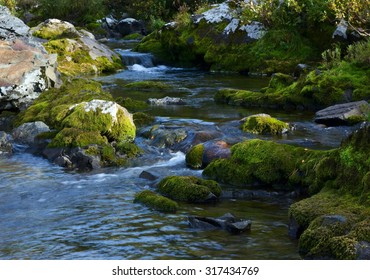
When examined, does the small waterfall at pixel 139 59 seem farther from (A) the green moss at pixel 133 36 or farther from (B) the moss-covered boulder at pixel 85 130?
(B) the moss-covered boulder at pixel 85 130

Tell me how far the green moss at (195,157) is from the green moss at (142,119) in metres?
4.68

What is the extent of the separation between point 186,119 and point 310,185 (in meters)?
8.87

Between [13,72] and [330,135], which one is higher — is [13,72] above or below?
above

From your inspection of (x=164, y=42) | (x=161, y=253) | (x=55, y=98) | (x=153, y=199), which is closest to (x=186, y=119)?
(x=55, y=98)

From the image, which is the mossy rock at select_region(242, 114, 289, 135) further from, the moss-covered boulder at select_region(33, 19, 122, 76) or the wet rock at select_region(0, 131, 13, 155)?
the moss-covered boulder at select_region(33, 19, 122, 76)

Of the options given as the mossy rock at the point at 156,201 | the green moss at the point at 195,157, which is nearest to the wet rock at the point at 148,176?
the green moss at the point at 195,157

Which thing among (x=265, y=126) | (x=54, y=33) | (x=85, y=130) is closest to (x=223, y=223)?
(x=85, y=130)

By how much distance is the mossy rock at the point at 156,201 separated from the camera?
11453 millimetres

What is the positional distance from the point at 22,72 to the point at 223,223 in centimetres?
1422

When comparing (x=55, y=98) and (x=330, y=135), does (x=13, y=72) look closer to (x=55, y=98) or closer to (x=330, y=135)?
(x=55, y=98)

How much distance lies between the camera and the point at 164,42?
37.1 metres

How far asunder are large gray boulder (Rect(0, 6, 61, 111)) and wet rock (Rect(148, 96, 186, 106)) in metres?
3.87

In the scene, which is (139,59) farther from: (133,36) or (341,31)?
(133,36)

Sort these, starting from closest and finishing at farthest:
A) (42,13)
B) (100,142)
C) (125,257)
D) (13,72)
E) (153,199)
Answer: (125,257)
(153,199)
(100,142)
(13,72)
(42,13)
